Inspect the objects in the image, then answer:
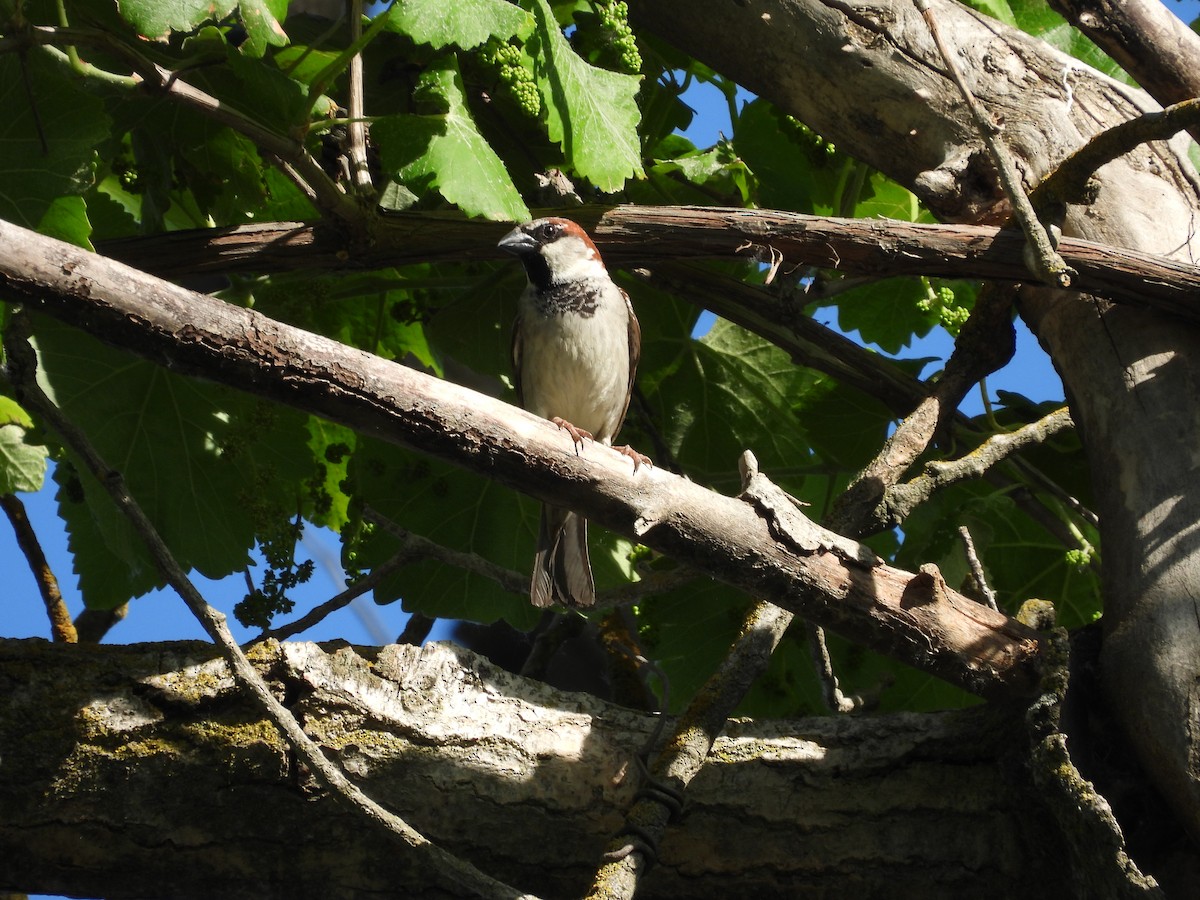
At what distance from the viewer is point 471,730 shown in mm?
2480

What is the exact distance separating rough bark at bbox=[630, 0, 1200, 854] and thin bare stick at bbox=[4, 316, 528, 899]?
133 centimetres

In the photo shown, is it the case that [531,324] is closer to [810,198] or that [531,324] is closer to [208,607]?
[810,198]

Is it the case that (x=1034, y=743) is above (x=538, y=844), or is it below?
above

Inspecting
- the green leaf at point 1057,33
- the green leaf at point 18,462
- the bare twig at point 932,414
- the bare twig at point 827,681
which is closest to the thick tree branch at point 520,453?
the bare twig at point 932,414

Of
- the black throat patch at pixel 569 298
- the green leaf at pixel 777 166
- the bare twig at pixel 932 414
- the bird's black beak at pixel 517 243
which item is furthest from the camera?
the black throat patch at pixel 569 298

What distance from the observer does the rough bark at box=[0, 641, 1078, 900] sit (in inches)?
91.2

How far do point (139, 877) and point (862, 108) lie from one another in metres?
2.51

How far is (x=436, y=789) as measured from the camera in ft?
7.98

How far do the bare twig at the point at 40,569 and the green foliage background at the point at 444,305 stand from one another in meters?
0.09

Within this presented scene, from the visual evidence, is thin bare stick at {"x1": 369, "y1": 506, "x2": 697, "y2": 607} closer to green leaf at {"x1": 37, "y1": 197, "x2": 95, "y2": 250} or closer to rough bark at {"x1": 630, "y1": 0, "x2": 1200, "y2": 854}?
rough bark at {"x1": 630, "y1": 0, "x2": 1200, "y2": 854}

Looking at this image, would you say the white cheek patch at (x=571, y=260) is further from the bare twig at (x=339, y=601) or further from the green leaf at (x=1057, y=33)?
the green leaf at (x=1057, y=33)

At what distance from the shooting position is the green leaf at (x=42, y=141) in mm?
2568

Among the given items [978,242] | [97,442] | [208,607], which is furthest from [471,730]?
[978,242]

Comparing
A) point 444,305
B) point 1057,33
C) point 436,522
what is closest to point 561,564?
point 436,522
